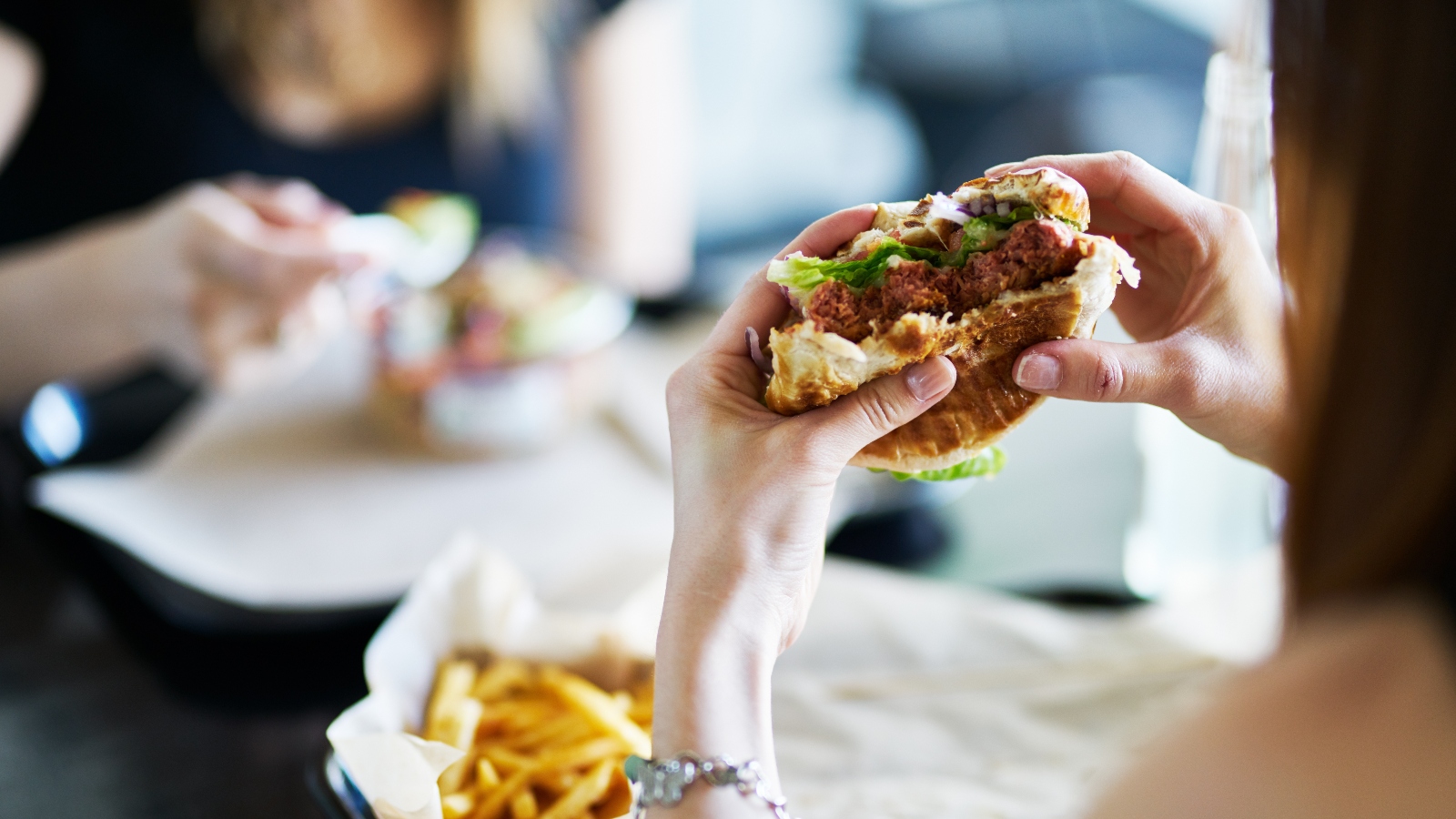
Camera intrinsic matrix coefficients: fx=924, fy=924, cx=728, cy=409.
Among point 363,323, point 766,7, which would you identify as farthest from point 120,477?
point 766,7

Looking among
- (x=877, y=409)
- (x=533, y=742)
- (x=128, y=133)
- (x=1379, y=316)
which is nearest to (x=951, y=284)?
(x=877, y=409)

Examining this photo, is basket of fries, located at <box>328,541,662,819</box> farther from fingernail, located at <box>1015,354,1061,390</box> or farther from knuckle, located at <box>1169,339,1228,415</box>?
knuckle, located at <box>1169,339,1228,415</box>

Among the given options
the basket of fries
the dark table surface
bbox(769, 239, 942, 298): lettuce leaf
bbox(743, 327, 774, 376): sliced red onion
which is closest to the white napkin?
the dark table surface

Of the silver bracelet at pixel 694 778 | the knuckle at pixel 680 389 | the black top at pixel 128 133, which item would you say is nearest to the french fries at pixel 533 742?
the silver bracelet at pixel 694 778

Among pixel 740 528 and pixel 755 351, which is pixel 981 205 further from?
pixel 740 528

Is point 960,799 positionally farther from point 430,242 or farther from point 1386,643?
point 430,242
